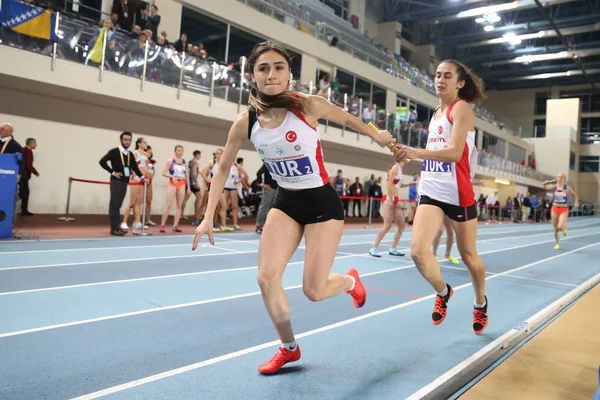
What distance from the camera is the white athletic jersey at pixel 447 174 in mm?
3791

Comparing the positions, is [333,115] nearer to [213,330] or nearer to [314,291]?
[314,291]

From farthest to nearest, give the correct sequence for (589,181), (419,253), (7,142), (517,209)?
(589,181) < (517,209) < (7,142) < (419,253)

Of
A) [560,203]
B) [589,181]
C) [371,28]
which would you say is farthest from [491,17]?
[589,181]

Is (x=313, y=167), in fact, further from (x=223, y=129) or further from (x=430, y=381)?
(x=223, y=129)

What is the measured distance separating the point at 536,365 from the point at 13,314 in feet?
13.4

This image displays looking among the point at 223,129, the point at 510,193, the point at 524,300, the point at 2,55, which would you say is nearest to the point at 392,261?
the point at 524,300

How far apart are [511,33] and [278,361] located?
1355 inches

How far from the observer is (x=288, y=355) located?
2.90 metres

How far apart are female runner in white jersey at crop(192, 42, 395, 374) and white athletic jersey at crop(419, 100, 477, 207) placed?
3.76 ft

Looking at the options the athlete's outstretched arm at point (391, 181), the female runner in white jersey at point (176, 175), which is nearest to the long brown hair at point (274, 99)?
the athlete's outstretched arm at point (391, 181)

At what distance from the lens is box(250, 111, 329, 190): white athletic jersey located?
277 centimetres

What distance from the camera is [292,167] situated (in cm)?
285

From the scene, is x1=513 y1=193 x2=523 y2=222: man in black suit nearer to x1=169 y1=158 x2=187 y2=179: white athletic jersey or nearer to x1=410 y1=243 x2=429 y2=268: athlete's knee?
x1=169 y1=158 x2=187 y2=179: white athletic jersey

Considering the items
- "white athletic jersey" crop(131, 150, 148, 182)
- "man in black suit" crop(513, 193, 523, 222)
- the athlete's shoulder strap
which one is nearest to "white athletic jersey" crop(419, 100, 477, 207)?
the athlete's shoulder strap
